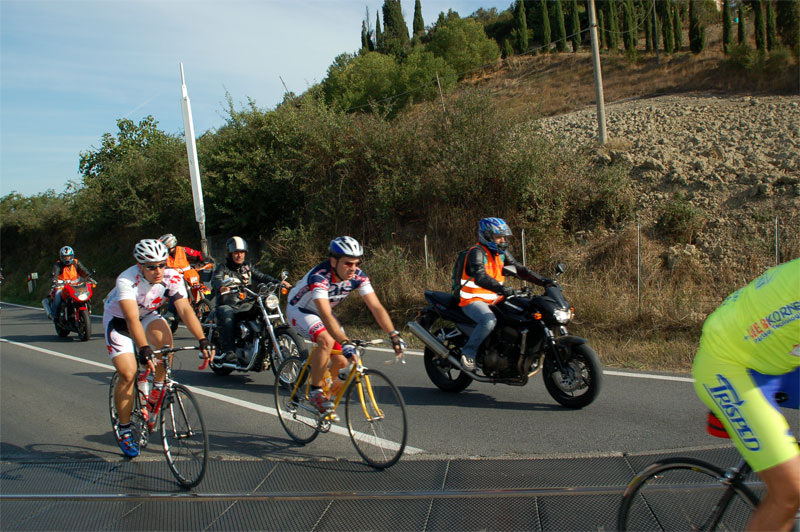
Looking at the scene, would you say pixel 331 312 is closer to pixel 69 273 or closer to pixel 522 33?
pixel 69 273

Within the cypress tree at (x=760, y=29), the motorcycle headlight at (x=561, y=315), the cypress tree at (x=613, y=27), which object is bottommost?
the motorcycle headlight at (x=561, y=315)

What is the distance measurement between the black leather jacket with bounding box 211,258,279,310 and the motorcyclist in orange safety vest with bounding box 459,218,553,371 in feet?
9.82

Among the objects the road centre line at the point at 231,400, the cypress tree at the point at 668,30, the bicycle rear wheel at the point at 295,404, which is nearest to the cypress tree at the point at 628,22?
the cypress tree at the point at 668,30

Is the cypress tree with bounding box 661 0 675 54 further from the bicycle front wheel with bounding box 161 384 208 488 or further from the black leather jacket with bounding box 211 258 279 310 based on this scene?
the bicycle front wheel with bounding box 161 384 208 488

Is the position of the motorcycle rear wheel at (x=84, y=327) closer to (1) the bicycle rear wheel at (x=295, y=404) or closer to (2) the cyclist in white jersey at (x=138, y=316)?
(2) the cyclist in white jersey at (x=138, y=316)

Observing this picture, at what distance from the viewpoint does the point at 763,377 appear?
269cm

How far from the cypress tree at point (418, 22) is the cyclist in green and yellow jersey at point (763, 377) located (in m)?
80.2

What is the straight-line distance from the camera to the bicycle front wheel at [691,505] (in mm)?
2709

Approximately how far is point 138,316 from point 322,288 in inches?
62.7

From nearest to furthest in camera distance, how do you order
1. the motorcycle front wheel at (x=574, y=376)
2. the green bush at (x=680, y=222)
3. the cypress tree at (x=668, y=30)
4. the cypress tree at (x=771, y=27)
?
the motorcycle front wheel at (x=574, y=376)
the green bush at (x=680, y=222)
the cypress tree at (x=771, y=27)
the cypress tree at (x=668, y=30)

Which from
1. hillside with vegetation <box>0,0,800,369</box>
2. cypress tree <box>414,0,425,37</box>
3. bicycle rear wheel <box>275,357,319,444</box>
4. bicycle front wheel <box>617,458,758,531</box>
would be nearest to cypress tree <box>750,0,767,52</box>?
hillside with vegetation <box>0,0,800,369</box>

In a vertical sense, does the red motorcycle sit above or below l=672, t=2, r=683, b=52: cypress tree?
below

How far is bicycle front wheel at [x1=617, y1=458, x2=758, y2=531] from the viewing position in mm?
2709

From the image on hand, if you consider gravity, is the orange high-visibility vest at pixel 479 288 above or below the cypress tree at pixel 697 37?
below
